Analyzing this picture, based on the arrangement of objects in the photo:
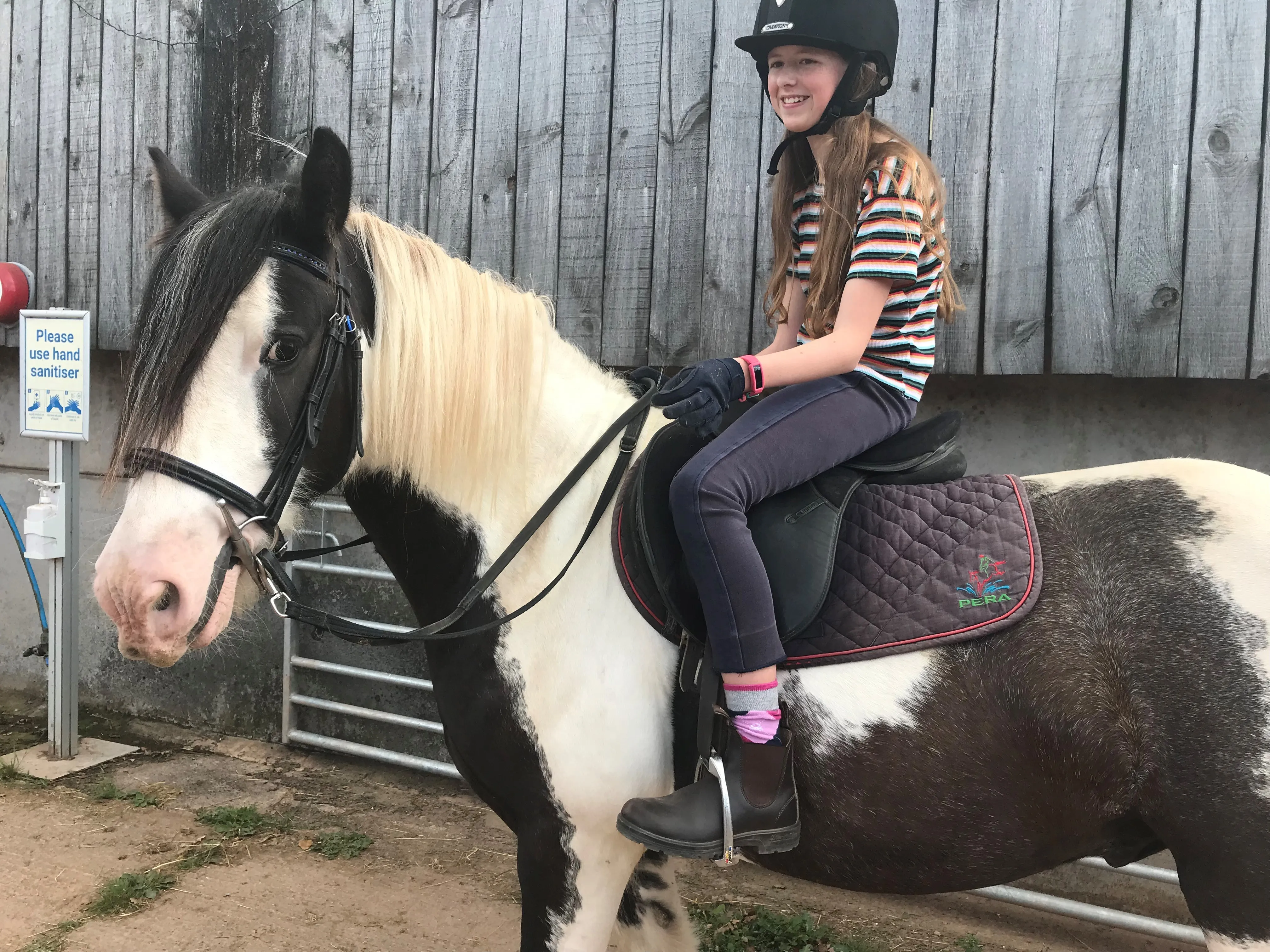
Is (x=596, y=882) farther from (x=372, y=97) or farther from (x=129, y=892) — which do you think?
(x=372, y=97)

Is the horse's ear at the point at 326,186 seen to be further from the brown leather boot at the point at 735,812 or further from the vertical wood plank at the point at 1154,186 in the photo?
the vertical wood plank at the point at 1154,186

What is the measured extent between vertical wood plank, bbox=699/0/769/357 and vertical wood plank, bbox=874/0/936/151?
46 cm

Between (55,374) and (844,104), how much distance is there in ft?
12.2

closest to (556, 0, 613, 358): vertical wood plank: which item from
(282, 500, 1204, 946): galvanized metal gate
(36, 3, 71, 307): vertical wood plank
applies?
(282, 500, 1204, 946): galvanized metal gate

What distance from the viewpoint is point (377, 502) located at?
1.81 meters

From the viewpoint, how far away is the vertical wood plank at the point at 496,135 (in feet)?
11.2

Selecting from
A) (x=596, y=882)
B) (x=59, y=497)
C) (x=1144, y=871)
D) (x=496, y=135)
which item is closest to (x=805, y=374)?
(x=596, y=882)

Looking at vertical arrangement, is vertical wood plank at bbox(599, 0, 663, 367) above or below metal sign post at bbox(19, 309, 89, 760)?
above

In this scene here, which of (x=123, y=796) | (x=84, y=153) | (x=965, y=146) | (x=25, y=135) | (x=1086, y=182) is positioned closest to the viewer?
(x=1086, y=182)

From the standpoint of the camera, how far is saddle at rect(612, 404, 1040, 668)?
1.54 metres

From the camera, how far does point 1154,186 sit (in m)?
2.58

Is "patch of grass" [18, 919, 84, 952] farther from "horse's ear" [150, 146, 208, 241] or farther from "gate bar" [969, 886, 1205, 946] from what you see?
"gate bar" [969, 886, 1205, 946]

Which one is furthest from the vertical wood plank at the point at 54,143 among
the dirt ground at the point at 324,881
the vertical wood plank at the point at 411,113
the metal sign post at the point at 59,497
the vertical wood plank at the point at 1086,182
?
the vertical wood plank at the point at 1086,182

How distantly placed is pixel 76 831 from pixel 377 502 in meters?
2.67
